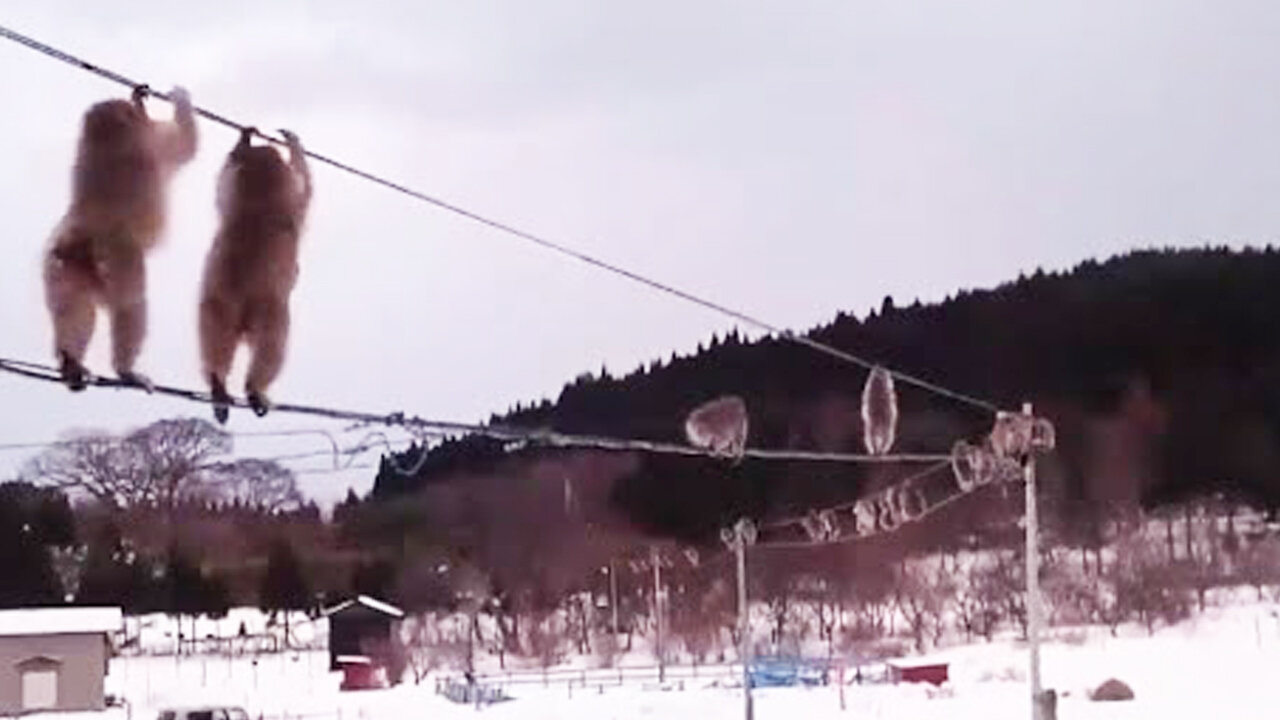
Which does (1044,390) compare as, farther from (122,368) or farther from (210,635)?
(122,368)

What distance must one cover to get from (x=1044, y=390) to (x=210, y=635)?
31571 mm

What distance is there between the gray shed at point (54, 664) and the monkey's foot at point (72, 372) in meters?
40.3

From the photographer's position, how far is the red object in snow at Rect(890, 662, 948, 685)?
39.8 meters

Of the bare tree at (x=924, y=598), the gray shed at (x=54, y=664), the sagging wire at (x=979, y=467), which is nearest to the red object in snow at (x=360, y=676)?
the gray shed at (x=54, y=664)

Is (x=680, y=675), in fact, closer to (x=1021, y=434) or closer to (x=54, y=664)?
(x=54, y=664)

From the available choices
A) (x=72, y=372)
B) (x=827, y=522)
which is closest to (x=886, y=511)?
(x=827, y=522)

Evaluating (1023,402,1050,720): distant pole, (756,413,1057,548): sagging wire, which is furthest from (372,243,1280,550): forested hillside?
(1023,402,1050,720): distant pole

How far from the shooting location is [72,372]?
4613 millimetres

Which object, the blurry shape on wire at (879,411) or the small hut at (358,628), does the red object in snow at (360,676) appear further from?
the blurry shape on wire at (879,411)

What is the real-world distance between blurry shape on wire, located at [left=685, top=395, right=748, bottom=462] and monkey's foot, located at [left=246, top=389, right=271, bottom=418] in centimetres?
601

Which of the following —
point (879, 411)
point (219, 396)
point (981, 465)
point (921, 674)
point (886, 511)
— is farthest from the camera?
point (921, 674)

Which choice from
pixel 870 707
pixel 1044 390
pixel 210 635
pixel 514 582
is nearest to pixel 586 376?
pixel 870 707

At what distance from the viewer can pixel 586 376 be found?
40.0 meters

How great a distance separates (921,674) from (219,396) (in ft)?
119
